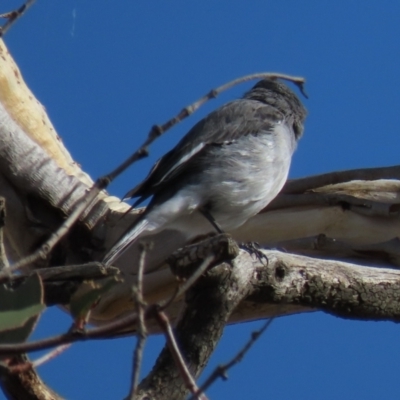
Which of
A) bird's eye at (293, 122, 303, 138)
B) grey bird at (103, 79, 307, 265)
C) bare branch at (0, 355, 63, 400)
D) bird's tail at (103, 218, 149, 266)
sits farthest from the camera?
bird's eye at (293, 122, 303, 138)

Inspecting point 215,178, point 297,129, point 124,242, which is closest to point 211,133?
point 215,178

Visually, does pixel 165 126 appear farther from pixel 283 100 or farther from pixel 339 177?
pixel 283 100

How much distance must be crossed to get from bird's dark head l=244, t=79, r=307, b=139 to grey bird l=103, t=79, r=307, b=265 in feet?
0.91

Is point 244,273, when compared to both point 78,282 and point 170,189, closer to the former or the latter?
point 78,282

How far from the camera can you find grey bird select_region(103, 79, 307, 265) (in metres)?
3.58

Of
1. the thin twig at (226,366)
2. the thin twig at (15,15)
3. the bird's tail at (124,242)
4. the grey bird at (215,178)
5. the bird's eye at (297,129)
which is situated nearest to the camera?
the thin twig at (226,366)

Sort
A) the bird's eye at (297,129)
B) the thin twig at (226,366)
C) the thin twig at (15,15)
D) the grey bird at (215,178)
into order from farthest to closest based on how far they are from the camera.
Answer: the bird's eye at (297,129), the grey bird at (215,178), the thin twig at (15,15), the thin twig at (226,366)

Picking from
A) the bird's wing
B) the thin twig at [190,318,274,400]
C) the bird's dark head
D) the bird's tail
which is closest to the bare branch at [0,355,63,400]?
the thin twig at [190,318,274,400]

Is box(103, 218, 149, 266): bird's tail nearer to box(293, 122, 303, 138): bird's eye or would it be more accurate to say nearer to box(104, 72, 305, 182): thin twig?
box(293, 122, 303, 138): bird's eye

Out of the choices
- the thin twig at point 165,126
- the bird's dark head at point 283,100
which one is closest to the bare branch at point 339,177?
the bird's dark head at point 283,100

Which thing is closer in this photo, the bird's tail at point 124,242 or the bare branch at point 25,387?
the bare branch at point 25,387

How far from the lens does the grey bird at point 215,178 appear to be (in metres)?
3.58

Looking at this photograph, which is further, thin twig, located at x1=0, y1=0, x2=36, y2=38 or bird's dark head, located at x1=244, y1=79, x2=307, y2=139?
bird's dark head, located at x1=244, y1=79, x2=307, y2=139

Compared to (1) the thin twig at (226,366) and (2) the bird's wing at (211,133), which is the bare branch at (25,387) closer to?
(1) the thin twig at (226,366)
